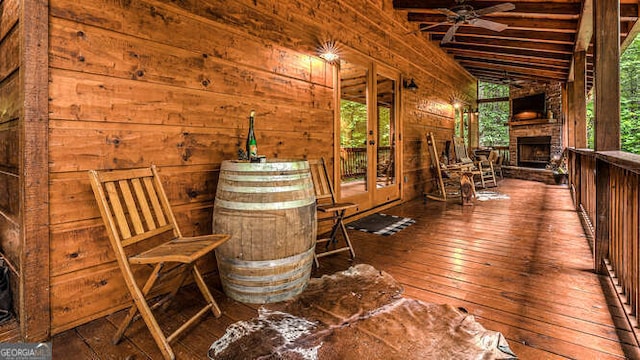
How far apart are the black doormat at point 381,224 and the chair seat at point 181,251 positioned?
207 centimetres

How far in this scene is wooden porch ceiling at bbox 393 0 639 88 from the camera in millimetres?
3836

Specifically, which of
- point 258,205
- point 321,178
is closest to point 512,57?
point 321,178

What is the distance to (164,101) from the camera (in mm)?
1908

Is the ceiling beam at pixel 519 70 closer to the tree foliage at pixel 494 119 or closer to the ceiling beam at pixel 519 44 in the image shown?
the ceiling beam at pixel 519 44

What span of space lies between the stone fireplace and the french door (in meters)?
5.28

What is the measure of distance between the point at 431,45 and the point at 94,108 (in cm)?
594

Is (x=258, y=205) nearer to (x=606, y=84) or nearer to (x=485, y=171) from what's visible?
(x=606, y=84)

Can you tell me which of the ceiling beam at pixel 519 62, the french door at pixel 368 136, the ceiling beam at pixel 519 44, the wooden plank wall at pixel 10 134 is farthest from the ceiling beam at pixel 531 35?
the wooden plank wall at pixel 10 134

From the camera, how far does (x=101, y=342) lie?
145cm

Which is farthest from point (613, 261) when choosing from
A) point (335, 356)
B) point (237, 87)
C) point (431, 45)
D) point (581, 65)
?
point (431, 45)

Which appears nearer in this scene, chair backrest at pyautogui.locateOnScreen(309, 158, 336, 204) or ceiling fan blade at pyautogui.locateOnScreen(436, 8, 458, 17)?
chair backrest at pyautogui.locateOnScreen(309, 158, 336, 204)

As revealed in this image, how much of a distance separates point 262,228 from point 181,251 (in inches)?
16.5

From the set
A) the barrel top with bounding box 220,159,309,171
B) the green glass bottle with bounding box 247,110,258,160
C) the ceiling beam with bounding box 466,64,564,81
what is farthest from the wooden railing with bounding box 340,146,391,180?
the barrel top with bounding box 220,159,309,171

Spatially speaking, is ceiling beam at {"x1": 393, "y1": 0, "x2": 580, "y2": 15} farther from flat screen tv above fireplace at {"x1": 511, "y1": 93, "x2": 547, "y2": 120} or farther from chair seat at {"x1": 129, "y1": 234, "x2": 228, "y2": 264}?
flat screen tv above fireplace at {"x1": 511, "y1": 93, "x2": 547, "y2": 120}
